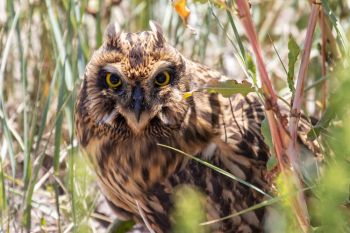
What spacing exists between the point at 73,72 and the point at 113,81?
1.97 feet

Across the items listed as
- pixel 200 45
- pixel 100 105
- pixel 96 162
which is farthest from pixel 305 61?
pixel 200 45

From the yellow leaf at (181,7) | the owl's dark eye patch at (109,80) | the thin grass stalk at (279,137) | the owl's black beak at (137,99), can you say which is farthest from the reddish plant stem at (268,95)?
the owl's dark eye patch at (109,80)

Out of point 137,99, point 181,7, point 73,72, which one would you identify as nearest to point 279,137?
point 181,7

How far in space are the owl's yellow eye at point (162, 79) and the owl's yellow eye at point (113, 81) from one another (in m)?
0.12

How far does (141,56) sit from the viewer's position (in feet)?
9.12

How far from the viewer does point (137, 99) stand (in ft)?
8.98

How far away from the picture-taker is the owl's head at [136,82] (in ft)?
9.07

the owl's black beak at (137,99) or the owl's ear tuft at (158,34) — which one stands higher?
the owl's ear tuft at (158,34)

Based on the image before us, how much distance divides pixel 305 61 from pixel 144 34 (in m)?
0.78

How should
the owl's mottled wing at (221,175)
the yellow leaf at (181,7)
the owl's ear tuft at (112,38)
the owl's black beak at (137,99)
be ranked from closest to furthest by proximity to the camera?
the yellow leaf at (181,7)
the owl's black beak at (137,99)
the owl's ear tuft at (112,38)
the owl's mottled wing at (221,175)

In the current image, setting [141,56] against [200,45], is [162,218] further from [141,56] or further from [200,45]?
[200,45]

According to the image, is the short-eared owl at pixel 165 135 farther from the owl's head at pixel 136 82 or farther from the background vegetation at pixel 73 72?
the background vegetation at pixel 73 72

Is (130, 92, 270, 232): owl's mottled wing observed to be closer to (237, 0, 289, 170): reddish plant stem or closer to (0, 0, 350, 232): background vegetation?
(0, 0, 350, 232): background vegetation

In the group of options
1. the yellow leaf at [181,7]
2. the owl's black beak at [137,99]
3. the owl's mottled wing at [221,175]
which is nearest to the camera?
the yellow leaf at [181,7]
